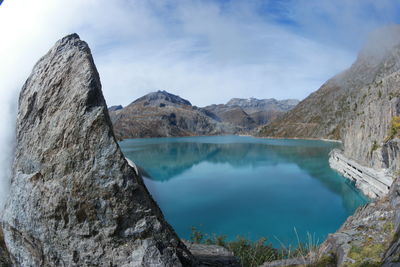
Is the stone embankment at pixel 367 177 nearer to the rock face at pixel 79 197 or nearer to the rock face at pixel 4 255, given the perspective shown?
the rock face at pixel 79 197

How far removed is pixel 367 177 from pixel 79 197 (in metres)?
32.4

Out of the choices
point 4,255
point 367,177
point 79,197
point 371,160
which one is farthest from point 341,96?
point 4,255

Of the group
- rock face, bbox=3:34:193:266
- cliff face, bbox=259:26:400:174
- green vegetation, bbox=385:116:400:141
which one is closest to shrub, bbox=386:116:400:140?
green vegetation, bbox=385:116:400:141

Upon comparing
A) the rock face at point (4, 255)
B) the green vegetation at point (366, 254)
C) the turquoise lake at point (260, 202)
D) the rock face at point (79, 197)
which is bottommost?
the turquoise lake at point (260, 202)

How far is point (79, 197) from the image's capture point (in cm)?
361

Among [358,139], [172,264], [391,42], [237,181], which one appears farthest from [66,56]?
[391,42]

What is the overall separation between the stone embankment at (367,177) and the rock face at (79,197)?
67.5ft

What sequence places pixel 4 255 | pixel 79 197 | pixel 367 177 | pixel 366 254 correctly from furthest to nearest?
pixel 367 177, pixel 4 255, pixel 366 254, pixel 79 197

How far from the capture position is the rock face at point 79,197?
356 cm

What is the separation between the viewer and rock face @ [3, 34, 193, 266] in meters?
3.56

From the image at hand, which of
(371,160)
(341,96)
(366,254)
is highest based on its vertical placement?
(341,96)

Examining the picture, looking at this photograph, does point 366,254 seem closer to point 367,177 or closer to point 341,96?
point 367,177

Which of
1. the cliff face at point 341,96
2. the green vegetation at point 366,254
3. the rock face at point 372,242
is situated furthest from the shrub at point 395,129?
the cliff face at point 341,96

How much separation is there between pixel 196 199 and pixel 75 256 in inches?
1003
